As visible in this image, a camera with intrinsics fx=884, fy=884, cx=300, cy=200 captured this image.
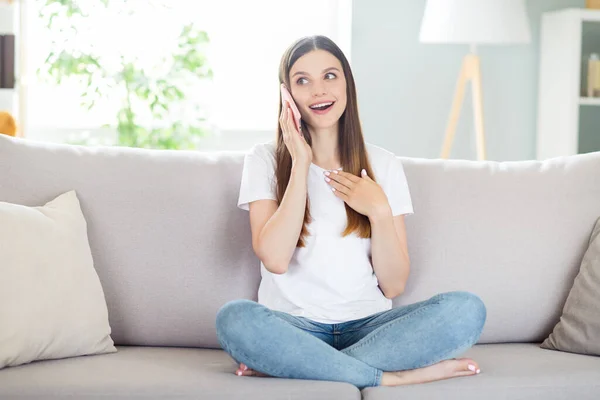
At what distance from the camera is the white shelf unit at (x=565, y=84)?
12.6 feet

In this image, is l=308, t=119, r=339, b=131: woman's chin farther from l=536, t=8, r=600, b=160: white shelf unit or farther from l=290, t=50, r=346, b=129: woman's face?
l=536, t=8, r=600, b=160: white shelf unit

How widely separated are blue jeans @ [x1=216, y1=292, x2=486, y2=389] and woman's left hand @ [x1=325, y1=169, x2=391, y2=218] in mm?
265

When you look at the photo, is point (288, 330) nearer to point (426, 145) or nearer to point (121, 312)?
point (121, 312)

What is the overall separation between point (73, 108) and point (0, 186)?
2296 mm

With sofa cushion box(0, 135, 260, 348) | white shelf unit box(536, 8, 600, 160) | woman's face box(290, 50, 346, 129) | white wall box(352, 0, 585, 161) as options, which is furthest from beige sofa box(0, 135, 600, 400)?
white wall box(352, 0, 585, 161)

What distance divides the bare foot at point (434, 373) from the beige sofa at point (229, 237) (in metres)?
0.12

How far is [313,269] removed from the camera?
202 centimetres

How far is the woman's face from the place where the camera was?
7.06 feet

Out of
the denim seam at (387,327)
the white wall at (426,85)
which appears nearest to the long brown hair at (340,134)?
the denim seam at (387,327)

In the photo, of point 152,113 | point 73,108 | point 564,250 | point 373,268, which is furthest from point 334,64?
point 73,108

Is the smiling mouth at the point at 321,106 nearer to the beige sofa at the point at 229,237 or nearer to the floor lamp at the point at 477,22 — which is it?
the beige sofa at the point at 229,237

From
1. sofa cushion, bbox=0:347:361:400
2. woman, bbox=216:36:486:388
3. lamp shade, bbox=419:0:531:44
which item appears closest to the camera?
sofa cushion, bbox=0:347:361:400

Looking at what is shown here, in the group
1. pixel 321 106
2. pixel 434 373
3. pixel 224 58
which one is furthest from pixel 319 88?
pixel 224 58

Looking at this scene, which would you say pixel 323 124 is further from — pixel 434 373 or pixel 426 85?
pixel 426 85
